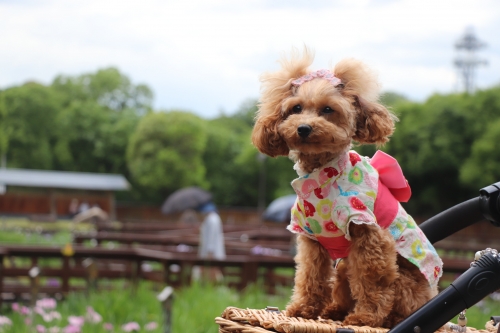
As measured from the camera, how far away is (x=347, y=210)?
2326 mm

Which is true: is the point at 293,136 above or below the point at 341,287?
above

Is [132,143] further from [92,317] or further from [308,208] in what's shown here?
[308,208]

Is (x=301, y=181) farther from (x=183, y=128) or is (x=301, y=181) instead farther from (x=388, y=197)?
(x=183, y=128)

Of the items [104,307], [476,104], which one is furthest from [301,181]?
[476,104]

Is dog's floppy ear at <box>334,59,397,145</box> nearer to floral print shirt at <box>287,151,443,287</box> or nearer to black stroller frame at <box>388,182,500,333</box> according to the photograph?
floral print shirt at <box>287,151,443,287</box>

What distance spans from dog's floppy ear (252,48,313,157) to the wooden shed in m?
41.0

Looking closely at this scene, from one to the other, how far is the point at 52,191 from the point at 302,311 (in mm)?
44439

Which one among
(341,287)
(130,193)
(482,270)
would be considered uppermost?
(482,270)

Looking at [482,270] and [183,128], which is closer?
[482,270]

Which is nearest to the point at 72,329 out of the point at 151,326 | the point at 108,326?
the point at 108,326

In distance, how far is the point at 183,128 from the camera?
2124 inches

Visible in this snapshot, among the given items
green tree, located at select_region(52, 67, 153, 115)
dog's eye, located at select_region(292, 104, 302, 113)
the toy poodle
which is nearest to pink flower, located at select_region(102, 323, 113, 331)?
the toy poodle

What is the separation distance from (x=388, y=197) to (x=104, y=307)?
412 cm

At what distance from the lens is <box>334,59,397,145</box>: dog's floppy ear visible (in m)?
2.38
